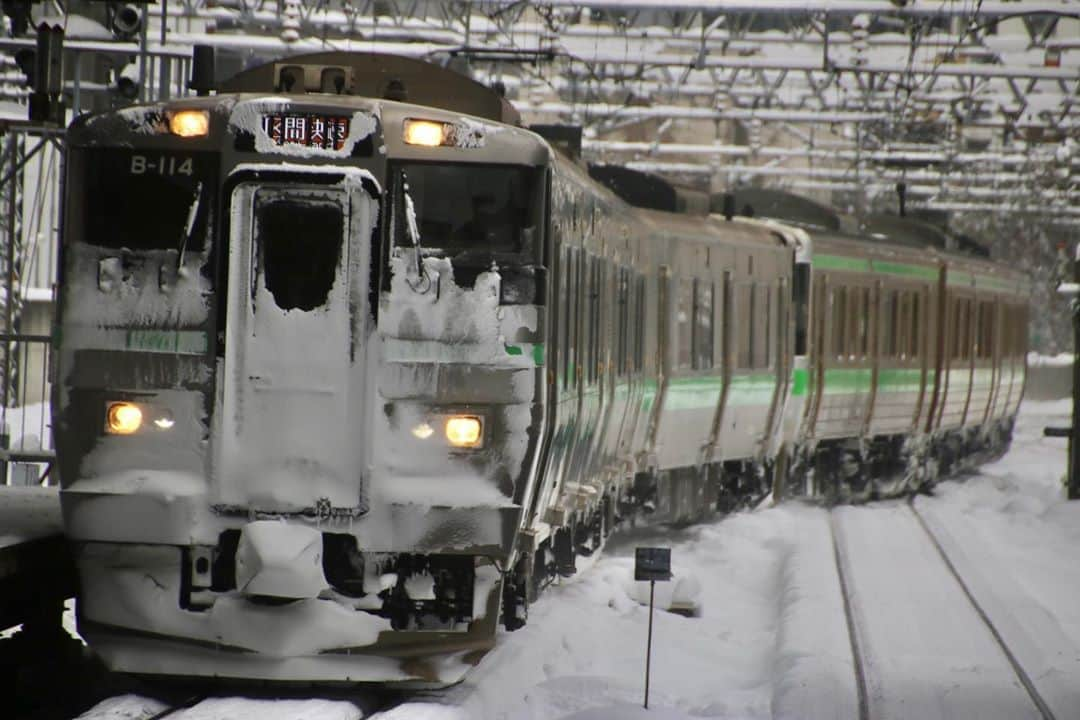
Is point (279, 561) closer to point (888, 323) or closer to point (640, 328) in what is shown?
point (640, 328)

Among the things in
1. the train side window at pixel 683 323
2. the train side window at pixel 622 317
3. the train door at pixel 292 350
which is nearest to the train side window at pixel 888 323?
the train side window at pixel 683 323

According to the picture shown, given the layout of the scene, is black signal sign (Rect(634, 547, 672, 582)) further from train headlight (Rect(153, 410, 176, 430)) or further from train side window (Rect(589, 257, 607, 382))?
train headlight (Rect(153, 410, 176, 430))

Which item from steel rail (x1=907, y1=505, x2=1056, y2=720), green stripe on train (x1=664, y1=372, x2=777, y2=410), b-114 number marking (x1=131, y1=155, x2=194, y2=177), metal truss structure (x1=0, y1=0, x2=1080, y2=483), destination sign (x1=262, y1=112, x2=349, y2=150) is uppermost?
metal truss structure (x1=0, y1=0, x2=1080, y2=483)

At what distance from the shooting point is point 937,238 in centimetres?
2706

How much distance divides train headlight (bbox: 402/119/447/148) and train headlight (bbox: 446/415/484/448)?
1251mm

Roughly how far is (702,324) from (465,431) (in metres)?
8.40

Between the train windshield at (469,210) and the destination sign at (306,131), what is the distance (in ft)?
0.98

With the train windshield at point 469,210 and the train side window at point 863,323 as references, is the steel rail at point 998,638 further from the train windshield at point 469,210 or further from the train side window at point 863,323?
the train windshield at point 469,210

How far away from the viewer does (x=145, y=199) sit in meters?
8.73

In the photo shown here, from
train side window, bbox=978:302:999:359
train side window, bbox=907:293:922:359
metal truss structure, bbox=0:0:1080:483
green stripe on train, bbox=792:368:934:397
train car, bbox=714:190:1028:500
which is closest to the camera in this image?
metal truss structure, bbox=0:0:1080:483

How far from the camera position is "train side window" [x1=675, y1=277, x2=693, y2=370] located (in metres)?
15.9

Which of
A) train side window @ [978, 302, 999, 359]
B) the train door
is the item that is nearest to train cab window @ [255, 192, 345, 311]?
the train door

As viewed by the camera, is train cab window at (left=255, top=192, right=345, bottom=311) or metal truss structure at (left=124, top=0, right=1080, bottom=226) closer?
train cab window at (left=255, top=192, right=345, bottom=311)

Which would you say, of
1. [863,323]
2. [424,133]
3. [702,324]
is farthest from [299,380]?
[863,323]
